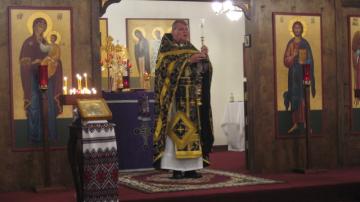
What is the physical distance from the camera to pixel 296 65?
8.55m

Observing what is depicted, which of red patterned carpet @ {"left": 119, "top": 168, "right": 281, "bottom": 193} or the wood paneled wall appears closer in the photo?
red patterned carpet @ {"left": 119, "top": 168, "right": 281, "bottom": 193}

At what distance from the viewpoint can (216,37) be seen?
43.5 ft

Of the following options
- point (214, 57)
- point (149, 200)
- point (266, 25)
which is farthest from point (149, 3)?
point (149, 200)

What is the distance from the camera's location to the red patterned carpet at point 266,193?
6469 millimetres

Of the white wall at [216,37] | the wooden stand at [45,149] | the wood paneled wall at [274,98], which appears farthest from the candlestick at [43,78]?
the white wall at [216,37]

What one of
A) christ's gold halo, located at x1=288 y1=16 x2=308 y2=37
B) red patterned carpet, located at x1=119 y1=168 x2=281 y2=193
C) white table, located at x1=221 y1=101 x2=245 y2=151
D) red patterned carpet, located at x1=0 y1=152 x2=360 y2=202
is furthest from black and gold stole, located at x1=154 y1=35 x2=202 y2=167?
white table, located at x1=221 y1=101 x2=245 y2=151

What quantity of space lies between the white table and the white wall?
0.26m

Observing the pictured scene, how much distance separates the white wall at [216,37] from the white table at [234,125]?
26 centimetres

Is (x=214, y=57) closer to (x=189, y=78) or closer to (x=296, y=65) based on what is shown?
(x=296, y=65)

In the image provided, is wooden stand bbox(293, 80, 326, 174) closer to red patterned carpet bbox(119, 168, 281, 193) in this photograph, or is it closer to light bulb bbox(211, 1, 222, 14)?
red patterned carpet bbox(119, 168, 281, 193)

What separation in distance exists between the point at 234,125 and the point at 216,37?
1.91m

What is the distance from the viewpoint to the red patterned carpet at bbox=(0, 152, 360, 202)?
21.2ft

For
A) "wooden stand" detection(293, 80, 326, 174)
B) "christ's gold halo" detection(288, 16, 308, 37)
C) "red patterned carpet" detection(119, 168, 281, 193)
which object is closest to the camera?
"red patterned carpet" detection(119, 168, 281, 193)

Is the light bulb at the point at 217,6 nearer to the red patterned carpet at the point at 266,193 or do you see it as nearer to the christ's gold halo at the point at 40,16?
the red patterned carpet at the point at 266,193
